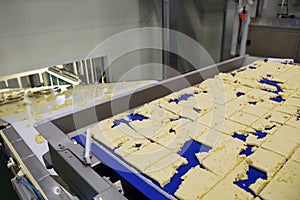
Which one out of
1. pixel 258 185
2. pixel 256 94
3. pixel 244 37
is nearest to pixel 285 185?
pixel 258 185

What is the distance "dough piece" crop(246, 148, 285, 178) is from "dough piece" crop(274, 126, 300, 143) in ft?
0.68

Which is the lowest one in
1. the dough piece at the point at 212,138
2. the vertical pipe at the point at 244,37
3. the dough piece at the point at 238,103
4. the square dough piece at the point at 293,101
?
the dough piece at the point at 212,138

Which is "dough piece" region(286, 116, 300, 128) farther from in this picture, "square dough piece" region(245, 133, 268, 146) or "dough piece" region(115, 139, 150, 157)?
"dough piece" region(115, 139, 150, 157)

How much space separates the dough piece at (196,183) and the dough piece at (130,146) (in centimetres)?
30

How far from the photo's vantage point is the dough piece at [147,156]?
3.76 ft

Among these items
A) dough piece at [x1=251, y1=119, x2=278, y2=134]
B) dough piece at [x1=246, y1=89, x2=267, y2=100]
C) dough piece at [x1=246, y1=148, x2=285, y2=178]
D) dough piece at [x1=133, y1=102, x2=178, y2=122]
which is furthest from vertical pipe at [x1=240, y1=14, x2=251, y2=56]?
dough piece at [x1=246, y1=148, x2=285, y2=178]

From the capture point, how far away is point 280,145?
4.18ft

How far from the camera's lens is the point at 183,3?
3.80 metres

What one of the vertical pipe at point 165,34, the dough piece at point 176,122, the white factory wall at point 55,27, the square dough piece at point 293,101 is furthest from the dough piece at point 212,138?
the vertical pipe at point 165,34

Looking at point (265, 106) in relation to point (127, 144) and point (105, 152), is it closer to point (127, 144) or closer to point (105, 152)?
point (127, 144)

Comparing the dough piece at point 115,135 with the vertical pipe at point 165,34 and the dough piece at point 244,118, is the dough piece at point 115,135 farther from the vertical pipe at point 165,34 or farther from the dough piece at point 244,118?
the vertical pipe at point 165,34

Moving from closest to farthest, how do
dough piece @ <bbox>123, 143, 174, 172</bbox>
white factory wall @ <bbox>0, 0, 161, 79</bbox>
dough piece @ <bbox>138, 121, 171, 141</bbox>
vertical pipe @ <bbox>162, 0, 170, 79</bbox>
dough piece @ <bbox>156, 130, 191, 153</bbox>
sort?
dough piece @ <bbox>123, 143, 174, 172</bbox>
dough piece @ <bbox>156, 130, 191, 153</bbox>
dough piece @ <bbox>138, 121, 171, 141</bbox>
white factory wall @ <bbox>0, 0, 161, 79</bbox>
vertical pipe @ <bbox>162, 0, 170, 79</bbox>

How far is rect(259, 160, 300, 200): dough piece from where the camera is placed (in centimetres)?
98

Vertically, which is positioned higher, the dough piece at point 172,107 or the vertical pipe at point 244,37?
the vertical pipe at point 244,37
